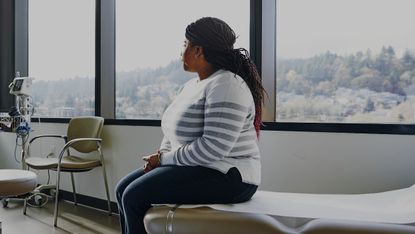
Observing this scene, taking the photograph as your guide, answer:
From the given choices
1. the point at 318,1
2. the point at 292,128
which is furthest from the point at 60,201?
the point at 318,1

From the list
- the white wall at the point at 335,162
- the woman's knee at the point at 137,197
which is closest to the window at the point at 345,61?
the white wall at the point at 335,162

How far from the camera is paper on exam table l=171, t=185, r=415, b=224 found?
4.51 ft

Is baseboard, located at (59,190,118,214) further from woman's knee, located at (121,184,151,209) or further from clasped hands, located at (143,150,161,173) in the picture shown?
woman's knee, located at (121,184,151,209)

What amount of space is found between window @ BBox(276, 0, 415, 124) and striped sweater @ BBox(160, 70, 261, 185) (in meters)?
0.89

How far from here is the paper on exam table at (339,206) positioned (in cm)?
137

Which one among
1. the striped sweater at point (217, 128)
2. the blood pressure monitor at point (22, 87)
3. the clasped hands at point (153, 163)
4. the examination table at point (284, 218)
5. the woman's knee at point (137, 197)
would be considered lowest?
the examination table at point (284, 218)

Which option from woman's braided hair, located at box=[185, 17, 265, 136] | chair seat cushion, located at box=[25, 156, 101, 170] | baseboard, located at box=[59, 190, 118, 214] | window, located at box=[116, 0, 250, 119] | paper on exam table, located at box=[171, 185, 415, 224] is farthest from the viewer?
baseboard, located at box=[59, 190, 118, 214]

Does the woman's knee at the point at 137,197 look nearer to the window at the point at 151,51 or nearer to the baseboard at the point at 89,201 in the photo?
the window at the point at 151,51

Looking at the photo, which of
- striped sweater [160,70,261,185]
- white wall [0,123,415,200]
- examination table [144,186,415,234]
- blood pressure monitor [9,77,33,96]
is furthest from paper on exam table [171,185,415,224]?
blood pressure monitor [9,77,33,96]

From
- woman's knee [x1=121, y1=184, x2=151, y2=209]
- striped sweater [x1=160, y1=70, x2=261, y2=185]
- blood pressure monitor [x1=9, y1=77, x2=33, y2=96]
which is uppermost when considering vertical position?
blood pressure monitor [x1=9, y1=77, x2=33, y2=96]

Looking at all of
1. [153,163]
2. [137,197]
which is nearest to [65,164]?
[153,163]

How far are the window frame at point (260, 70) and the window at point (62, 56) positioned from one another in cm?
22

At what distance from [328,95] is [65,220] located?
2.18 meters

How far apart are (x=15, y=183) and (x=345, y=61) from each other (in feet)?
6.38
